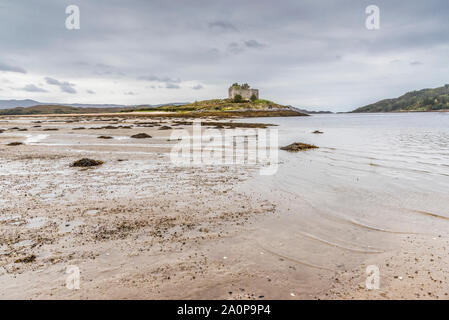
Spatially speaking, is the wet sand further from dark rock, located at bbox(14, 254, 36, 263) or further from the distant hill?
the distant hill

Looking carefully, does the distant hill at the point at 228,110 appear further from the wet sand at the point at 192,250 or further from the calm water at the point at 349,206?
the wet sand at the point at 192,250

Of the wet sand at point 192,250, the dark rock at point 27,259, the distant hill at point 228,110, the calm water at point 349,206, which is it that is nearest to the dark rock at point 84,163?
the wet sand at point 192,250

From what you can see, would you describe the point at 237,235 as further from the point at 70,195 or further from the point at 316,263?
the point at 70,195

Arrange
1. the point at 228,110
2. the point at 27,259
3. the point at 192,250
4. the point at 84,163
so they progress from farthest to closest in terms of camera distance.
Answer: the point at 228,110 < the point at 84,163 < the point at 192,250 < the point at 27,259

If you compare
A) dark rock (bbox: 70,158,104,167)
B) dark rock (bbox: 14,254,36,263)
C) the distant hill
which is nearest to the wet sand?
dark rock (bbox: 14,254,36,263)

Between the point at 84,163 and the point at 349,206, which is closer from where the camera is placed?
the point at 349,206

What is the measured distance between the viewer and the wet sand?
181 inches

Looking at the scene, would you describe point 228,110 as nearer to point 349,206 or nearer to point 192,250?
point 349,206

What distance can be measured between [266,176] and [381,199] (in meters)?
5.34

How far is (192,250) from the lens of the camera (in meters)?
5.95

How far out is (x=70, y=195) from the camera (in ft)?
32.9

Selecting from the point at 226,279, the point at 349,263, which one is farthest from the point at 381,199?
the point at 226,279

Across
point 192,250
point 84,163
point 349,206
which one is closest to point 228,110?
point 84,163
